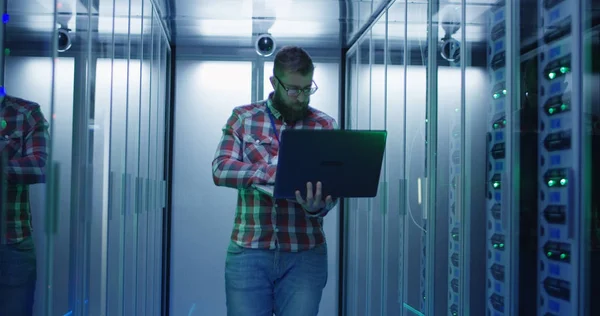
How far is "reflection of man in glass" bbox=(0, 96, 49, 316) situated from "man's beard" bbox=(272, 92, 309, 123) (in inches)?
32.9

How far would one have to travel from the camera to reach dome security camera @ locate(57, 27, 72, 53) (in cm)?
194

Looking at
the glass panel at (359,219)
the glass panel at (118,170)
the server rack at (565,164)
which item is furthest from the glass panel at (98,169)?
the glass panel at (359,219)

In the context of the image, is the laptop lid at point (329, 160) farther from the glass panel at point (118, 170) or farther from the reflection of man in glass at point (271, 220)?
the glass panel at point (118, 170)

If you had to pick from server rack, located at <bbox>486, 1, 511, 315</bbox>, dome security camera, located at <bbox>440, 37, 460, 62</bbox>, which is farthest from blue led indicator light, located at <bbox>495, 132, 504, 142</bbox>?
dome security camera, located at <bbox>440, 37, 460, 62</bbox>

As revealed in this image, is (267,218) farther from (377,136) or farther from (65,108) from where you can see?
(65,108)

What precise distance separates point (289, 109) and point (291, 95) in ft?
0.19

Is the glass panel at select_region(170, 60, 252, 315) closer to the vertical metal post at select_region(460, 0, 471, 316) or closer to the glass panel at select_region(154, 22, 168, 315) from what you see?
the glass panel at select_region(154, 22, 168, 315)

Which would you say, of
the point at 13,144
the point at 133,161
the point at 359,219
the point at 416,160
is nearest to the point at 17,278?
the point at 13,144

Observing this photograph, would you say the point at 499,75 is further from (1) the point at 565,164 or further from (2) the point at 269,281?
(2) the point at 269,281

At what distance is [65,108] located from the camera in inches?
82.3

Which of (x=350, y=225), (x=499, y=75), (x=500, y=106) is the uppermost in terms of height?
(x=499, y=75)

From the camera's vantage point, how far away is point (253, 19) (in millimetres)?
4516

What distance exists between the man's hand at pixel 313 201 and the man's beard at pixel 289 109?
37cm

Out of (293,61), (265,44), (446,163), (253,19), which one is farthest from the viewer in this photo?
(265,44)
